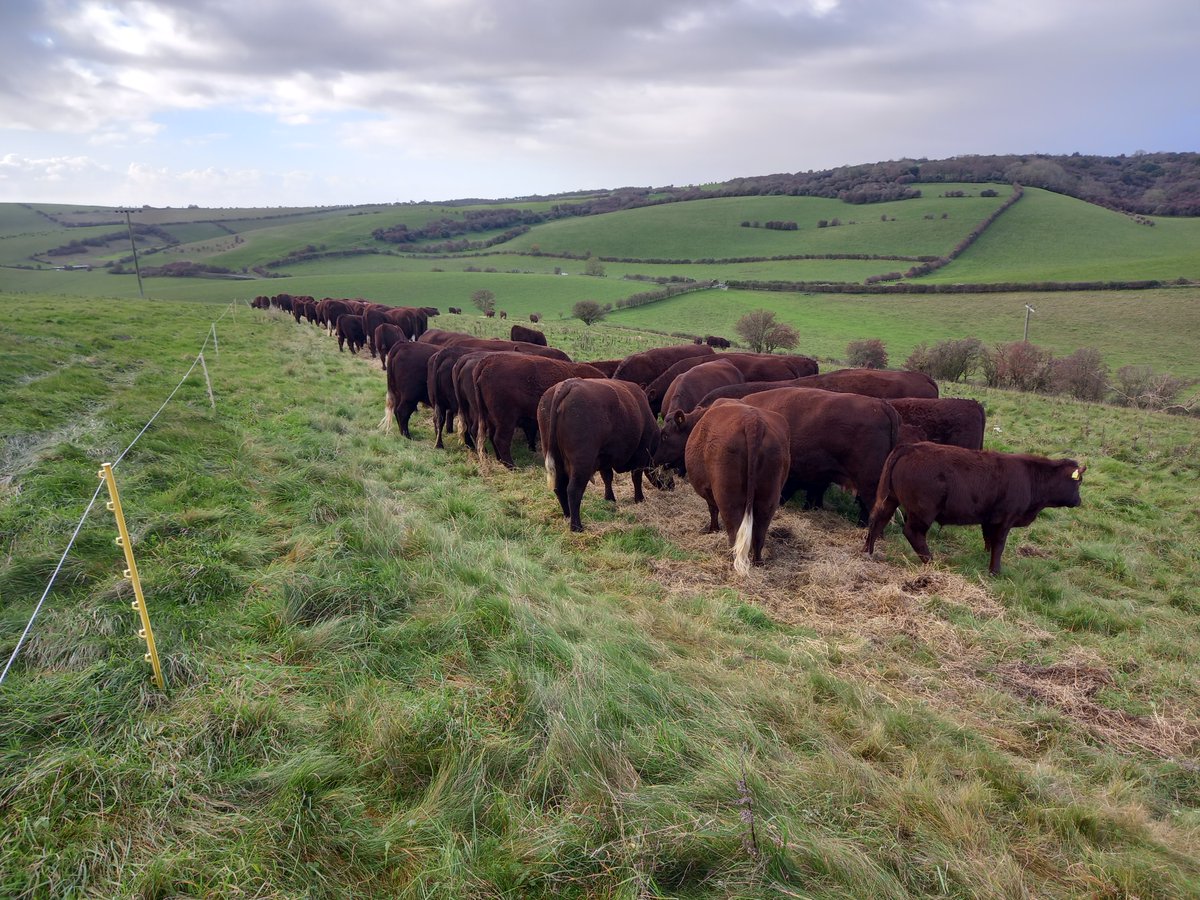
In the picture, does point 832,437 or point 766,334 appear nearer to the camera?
point 832,437

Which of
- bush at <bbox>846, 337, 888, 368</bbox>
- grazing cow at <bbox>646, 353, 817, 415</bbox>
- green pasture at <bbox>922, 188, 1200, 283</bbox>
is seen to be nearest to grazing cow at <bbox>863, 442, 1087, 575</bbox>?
grazing cow at <bbox>646, 353, 817, 415</bbox>

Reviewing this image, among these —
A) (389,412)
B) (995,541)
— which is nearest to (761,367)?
(995,541)

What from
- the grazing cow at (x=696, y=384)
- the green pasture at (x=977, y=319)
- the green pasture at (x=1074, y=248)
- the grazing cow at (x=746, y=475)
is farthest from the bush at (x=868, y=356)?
the green pasture at (x=1074, y=248)

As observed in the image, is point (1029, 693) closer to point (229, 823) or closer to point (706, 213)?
point (229, 823)

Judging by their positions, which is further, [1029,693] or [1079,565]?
[1079,565]

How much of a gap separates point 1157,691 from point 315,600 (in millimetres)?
6550

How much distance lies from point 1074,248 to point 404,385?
3159 inches

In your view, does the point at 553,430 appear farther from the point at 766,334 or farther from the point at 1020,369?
the point at 766,334

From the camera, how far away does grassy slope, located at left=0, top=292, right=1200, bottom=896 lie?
8.17 ft

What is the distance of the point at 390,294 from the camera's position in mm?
62250

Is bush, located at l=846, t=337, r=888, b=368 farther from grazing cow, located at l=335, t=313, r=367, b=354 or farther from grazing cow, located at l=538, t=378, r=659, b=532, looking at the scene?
grazing cow, located at l=538, t=378, r=659, b=532

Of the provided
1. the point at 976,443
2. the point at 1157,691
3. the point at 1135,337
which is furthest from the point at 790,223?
the point at 1157,691

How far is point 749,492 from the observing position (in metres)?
7.09

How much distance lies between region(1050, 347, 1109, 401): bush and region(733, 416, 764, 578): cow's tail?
86.2ft
